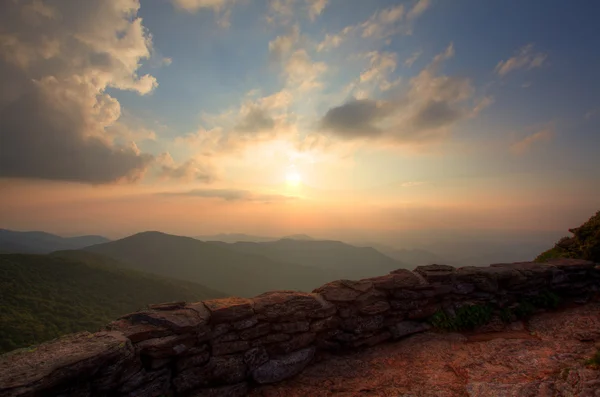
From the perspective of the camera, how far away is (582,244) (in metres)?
15.4

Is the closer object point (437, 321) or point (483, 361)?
point (483, 361)

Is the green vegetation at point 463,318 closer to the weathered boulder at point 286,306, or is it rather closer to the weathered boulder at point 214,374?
the weathered boulder at point 286,306

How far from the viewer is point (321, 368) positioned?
8539 millimetres

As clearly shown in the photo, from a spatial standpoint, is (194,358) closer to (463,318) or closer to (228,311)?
(228,311)

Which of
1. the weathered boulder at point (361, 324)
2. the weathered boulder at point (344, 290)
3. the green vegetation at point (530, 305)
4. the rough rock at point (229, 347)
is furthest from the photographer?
the green vegetation at point (530, 305)

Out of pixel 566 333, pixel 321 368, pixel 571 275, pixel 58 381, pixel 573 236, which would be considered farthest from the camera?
pixel 573 236

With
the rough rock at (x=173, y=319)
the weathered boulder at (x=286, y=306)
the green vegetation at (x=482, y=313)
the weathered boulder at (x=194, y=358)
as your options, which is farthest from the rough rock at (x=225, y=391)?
the green vegetation at (x=482, y=313)

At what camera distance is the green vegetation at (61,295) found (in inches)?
2042

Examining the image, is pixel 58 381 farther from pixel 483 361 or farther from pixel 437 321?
pixel 437 321

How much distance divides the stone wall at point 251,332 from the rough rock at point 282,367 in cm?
3

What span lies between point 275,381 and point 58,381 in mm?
5325

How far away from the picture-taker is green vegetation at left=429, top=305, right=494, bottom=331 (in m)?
10.2

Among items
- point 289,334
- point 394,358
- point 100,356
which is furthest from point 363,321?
point 100,356

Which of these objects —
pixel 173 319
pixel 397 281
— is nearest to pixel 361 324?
pixel 397 281
